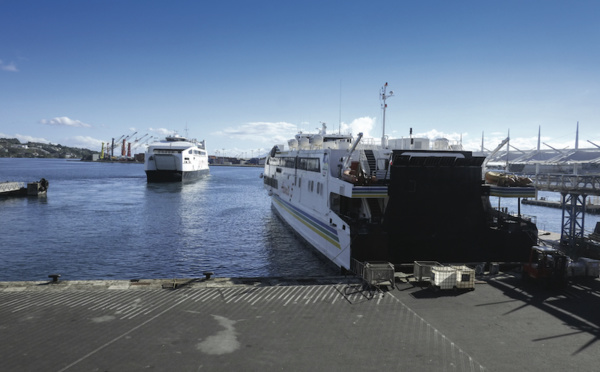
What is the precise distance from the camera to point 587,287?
16.8 meters

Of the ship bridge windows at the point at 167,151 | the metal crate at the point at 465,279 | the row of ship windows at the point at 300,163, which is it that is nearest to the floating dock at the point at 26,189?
the ship bridge windows at the point at 167,151

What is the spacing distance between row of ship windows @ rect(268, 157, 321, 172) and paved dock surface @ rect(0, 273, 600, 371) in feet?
43.8

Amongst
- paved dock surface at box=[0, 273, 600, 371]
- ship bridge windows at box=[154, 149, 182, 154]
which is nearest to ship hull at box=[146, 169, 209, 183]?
ship bridge windows at box=[154, 149, 182, 154]

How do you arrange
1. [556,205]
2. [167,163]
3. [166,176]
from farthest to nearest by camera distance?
1. [166,176]
2. [167,163]
3. [556,205]

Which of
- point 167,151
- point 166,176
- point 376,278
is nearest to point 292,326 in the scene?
point 376,278

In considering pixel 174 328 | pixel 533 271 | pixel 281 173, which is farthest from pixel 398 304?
pixel 281 173

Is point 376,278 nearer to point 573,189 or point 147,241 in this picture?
point 573,189

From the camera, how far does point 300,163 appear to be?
3438 cm

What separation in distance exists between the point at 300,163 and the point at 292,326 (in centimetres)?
2271

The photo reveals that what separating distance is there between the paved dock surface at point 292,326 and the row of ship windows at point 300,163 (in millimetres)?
13338

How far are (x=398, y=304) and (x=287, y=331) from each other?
4761mm

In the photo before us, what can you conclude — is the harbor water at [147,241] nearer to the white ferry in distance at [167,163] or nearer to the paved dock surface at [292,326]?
the paved dock surface at [292,326]

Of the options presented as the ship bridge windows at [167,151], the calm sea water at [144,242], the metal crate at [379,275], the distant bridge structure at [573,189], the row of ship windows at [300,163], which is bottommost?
the calm sea water at [144,242]

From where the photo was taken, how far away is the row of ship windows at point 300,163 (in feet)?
96.5
